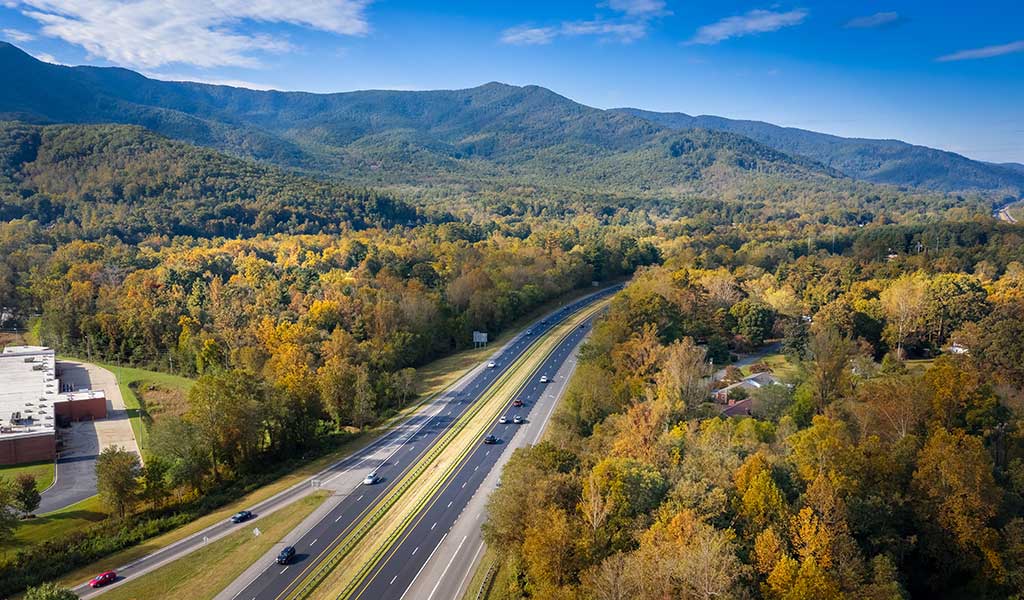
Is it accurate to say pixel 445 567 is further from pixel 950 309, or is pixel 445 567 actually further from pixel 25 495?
pixel 950 309

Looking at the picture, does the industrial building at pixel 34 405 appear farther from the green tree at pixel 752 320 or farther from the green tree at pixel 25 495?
the green tree at pixel 752 320

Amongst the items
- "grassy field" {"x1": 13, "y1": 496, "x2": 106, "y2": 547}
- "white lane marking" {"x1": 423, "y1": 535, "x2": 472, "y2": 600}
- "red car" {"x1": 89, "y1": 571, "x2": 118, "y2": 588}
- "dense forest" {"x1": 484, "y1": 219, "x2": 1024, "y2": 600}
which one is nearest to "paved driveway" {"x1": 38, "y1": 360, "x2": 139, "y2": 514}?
"grassy field" {"x1": 13, "y1": 496, "x2": 106, "y2": 547}

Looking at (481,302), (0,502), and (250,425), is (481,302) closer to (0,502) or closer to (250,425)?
(250,425)

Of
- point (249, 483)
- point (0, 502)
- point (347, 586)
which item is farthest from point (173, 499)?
point (347, 586)

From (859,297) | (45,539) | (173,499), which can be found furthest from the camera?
(859,297)

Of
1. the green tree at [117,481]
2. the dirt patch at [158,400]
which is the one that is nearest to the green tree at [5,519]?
the green tree at [117,481]

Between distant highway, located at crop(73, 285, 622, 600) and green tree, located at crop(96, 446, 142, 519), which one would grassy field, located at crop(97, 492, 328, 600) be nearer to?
distant highway, located at crop(73, 285, 622, 600)
